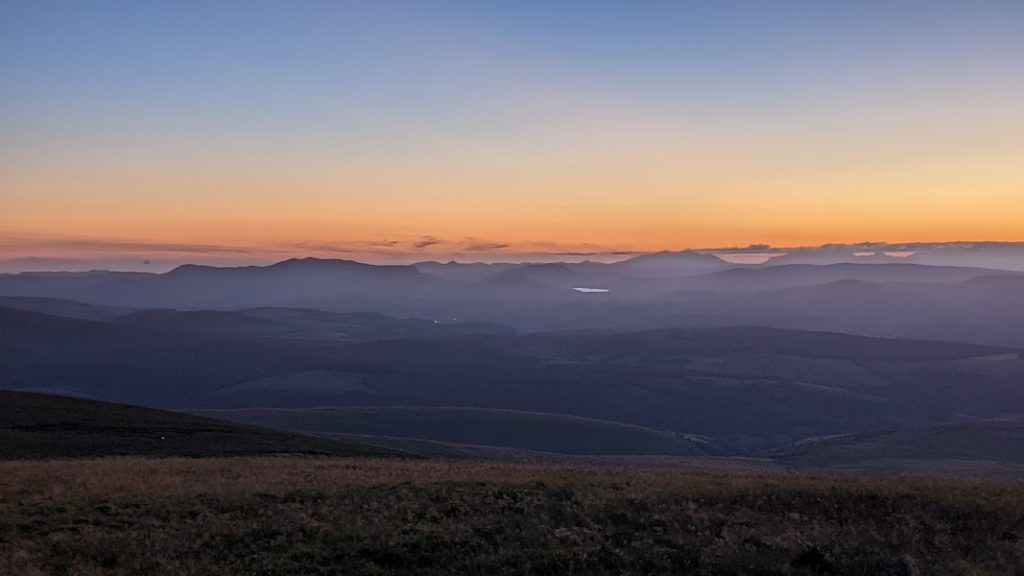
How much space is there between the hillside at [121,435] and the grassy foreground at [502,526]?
45.0 feet

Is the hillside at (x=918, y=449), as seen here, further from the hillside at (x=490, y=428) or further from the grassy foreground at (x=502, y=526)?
the grassy foreground at (x=502, y=526)

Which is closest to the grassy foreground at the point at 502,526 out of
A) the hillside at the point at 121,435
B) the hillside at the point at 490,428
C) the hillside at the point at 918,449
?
the hillside at the point at 121,435

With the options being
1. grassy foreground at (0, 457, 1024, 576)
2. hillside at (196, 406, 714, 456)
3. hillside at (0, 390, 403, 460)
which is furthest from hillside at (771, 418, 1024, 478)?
grassy foreground at (0, 457, 1024, 576)

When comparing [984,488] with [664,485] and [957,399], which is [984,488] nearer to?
[664,485]

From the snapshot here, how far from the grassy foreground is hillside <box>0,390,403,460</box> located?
1372cm

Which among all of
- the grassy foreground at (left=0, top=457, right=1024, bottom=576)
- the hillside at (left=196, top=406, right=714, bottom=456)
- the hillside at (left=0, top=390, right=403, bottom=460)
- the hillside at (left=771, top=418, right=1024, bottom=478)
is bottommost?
the hillside at (left=196, top=406, right=714, bottom=456)

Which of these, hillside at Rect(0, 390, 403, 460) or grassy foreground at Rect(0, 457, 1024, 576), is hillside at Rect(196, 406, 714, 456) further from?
grassy foreground at Rect(0, 457, 1024, 576)

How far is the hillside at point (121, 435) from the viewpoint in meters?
34.6

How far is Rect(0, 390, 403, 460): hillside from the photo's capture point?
34562 mm

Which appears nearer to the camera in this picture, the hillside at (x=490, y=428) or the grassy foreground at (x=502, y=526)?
the grassy foreground at (x=502, y=526)

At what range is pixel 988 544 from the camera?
577 inches

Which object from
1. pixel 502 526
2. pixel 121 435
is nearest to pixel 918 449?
pixel 121 435

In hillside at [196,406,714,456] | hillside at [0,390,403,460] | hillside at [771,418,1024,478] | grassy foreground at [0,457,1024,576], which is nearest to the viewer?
grassy foreground at [0,457,1024,576]

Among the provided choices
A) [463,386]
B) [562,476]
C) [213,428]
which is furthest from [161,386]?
[562,476]
